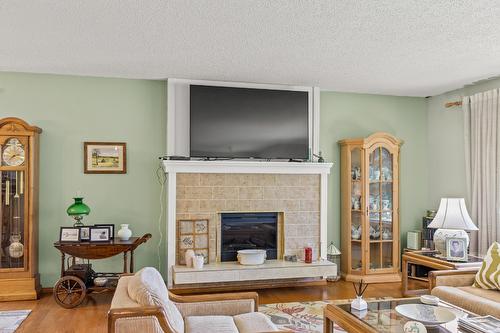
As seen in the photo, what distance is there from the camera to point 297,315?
4027 mm

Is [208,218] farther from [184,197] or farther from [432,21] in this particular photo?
[432,21]

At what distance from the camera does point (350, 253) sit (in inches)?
215

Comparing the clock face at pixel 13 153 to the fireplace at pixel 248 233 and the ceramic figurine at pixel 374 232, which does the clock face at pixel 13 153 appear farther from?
the ceramic figurine at pixel 374 232

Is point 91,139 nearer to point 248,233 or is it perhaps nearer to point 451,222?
point 248,233

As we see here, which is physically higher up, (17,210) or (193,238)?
(17,210)

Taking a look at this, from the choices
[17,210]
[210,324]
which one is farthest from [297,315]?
[17,210]

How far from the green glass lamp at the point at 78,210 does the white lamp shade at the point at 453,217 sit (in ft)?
12.3

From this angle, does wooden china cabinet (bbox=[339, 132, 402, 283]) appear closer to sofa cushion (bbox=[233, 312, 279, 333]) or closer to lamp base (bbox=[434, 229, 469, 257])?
lamp base (bbox=[434, 229, 469, 257])

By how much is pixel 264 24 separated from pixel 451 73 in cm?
253

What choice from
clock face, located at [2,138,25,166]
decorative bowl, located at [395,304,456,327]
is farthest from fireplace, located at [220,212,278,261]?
decorative bowl, located at [395,304,456,327]

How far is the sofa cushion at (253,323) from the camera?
8.38 ft

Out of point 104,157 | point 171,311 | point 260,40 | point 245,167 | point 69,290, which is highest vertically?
point 260,40

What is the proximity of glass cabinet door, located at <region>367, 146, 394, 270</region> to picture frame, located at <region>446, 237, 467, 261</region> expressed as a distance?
114 cm

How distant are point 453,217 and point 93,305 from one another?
387 cm
